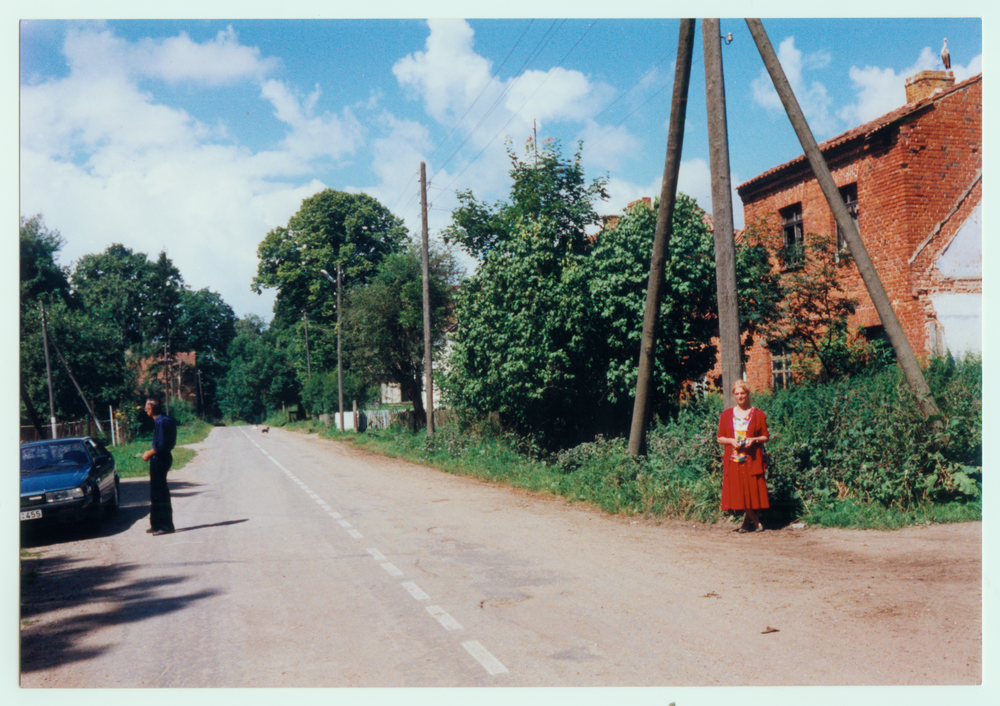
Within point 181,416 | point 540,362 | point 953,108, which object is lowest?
point 181,416

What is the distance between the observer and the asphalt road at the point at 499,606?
4.44m

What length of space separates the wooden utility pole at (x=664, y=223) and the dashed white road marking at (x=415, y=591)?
6.24 metres

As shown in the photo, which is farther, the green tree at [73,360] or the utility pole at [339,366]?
the utility pole at [339,366]

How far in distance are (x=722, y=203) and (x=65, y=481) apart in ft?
32.7

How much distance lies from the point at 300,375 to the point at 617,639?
177 feet

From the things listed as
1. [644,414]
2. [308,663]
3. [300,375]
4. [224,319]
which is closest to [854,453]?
[644,414]

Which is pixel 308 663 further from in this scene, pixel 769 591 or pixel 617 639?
pixel 769 591

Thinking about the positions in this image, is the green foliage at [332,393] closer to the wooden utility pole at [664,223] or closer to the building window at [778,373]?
the building window at [778,373]

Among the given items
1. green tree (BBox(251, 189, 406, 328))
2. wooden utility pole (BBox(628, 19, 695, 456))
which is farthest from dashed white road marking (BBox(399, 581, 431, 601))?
green tree (BBox(251, 189, 406, 328))

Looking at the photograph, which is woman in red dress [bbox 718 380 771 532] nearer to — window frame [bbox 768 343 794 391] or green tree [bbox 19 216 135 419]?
window frame [bbox 768 343 794 391]

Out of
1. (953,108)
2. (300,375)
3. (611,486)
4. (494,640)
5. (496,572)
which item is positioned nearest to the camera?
(494,640)

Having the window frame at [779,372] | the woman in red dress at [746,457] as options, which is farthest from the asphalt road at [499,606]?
the window frame at [779,372]

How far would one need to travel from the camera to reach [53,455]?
11273 mm
